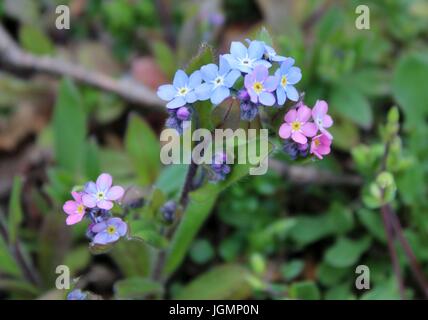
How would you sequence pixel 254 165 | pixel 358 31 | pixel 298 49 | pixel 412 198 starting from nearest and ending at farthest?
pixel 254 165
pixel 412 198
pixel 298 49
pixel 358 31

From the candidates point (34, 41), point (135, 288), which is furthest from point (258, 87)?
point (34, 41)

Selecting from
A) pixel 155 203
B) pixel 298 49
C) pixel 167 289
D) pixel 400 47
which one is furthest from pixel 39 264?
pixel 400 47

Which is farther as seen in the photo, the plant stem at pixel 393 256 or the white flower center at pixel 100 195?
the plant stem at pixel 393 256

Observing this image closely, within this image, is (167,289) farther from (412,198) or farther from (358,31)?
(358,31)

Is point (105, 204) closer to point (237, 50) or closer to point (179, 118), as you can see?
point (179, 118)

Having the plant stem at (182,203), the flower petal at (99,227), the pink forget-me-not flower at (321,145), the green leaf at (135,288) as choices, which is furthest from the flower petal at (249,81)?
the green leaf at (135,288)

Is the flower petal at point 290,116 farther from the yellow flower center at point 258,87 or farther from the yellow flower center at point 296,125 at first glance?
the yellow flower center at point 258,87
